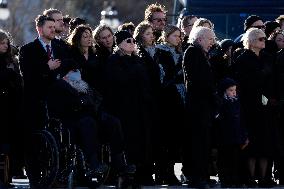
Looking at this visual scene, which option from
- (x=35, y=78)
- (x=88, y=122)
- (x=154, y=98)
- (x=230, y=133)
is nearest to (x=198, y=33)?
(x=154, y=98)

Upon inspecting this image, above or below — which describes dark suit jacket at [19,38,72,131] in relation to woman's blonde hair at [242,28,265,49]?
Answer: below

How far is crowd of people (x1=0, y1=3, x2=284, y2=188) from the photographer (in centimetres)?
2003

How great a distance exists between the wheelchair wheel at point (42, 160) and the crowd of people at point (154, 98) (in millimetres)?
218

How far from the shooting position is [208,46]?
20.9 meters

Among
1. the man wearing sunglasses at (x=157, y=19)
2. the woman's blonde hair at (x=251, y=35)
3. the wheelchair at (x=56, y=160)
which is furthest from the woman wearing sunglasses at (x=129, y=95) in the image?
the man wearing sunglasses at (x=157, y=19)

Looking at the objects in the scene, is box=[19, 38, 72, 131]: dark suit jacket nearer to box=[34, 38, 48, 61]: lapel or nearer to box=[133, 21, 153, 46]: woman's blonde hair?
box=[34, 38, 48, 61]: lapel

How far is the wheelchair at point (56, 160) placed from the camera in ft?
64.6

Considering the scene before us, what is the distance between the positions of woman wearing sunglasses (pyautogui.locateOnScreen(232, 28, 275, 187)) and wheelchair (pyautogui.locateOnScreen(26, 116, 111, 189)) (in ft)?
7.44

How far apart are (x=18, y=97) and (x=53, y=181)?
1582 millimetres

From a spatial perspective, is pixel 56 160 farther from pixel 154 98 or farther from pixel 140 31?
pixel 140 31

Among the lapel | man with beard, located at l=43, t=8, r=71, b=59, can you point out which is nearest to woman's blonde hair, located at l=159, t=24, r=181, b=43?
man with beard, located at l=43, t=8, r=71, b=59

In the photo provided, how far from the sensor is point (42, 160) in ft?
65.7

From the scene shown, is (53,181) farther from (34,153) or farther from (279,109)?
(279,109)

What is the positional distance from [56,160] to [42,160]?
1.57 ft
